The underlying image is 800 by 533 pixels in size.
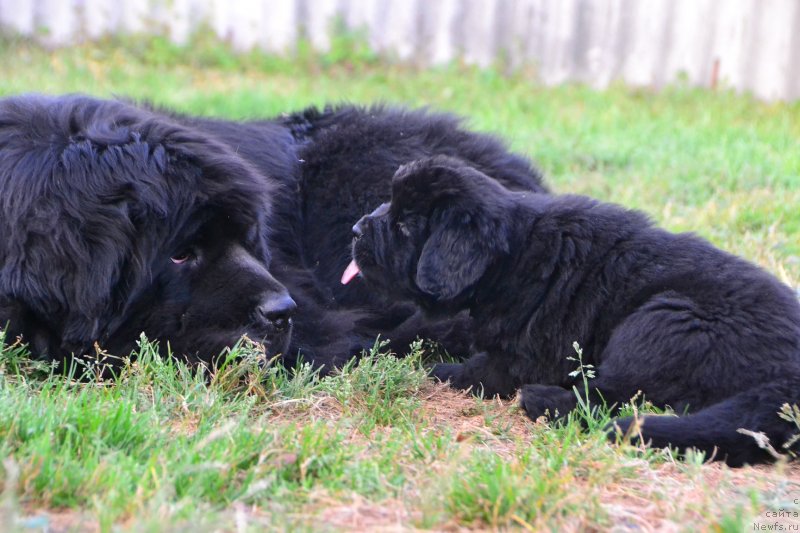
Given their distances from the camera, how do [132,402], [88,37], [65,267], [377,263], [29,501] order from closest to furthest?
[29,501]
[132,402]
[65,267]
[377,263]
[88,37]

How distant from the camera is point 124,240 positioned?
2.94m

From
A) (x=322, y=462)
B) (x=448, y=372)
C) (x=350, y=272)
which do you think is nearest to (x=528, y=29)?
(x=350, y=272)

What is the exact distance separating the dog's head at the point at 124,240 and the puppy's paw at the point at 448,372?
25.9 inches

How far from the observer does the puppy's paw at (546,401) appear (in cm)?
293

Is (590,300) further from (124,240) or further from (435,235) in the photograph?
(124,240)

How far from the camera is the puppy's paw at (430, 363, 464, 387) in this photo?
3457mm

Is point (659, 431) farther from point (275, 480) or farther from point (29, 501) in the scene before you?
point (29, 501)

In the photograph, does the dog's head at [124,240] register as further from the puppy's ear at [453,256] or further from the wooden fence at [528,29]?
the wooden fence at [528,29]

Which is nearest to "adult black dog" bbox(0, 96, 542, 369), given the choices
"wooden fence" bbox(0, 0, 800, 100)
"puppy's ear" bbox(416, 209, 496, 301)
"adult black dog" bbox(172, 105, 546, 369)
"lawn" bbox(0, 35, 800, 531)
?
"lawn" bbox(0, 35, 800, 531)

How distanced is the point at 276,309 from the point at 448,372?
30.8 inches

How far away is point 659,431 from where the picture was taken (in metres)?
2.59

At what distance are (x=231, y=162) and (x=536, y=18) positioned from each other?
6464 mm

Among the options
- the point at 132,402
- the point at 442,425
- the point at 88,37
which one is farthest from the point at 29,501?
the point at 88,37

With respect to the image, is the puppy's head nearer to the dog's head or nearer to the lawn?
the lawn
